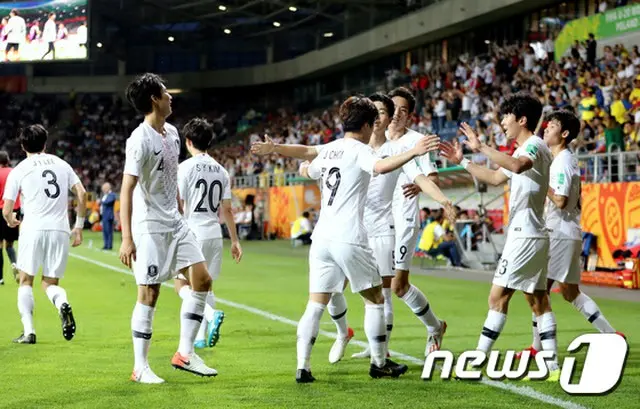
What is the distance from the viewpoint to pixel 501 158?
7.94 meters

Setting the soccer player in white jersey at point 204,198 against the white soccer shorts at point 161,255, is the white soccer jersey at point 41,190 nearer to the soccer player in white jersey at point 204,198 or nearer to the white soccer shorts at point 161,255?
the soccer player in white jersey at point 204,198

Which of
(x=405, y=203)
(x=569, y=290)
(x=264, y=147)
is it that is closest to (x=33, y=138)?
(x=264, y=147)

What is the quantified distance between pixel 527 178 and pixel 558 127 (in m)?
1.22

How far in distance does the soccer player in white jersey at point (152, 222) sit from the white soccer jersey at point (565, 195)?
3.19 meters

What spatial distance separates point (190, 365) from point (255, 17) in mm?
55874

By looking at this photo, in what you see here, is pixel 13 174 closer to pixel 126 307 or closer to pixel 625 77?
pixel 126 307

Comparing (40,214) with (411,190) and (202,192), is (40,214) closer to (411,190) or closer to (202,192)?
(202,192)

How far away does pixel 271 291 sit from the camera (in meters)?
18.2

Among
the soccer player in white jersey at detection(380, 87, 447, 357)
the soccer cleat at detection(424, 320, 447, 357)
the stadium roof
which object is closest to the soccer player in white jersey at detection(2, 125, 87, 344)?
the soccer player in white jersey at detection(380, 87, 447, 357)

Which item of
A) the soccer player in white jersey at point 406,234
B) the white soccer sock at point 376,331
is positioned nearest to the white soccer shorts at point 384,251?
the soccer player in white jersey at point 406,234

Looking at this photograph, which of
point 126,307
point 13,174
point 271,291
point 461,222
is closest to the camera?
point 13,174

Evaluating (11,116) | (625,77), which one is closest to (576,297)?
(625,77)

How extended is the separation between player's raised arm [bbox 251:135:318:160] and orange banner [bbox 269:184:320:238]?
28.0m

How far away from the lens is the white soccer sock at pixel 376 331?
833 cm
